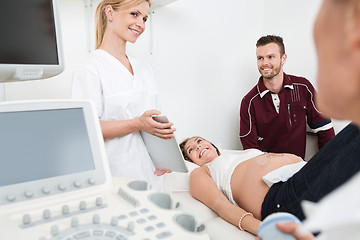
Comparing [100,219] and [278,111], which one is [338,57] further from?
[278,111]

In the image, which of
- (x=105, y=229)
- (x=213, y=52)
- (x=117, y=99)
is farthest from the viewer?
(x=213, y=52)

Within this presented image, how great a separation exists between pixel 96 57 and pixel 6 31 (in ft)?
1.63

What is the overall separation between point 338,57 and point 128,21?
954mm

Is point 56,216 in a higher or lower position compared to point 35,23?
lower

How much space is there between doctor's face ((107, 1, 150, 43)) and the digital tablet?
38cm

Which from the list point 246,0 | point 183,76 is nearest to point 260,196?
point 183,76

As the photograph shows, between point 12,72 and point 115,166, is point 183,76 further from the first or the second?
point 12,72

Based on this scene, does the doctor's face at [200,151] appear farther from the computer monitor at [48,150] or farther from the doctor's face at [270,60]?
the computer monitor at [48,150]

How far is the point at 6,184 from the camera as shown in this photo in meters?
0.53

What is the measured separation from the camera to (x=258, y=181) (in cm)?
121

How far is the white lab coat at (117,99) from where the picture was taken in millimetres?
1044

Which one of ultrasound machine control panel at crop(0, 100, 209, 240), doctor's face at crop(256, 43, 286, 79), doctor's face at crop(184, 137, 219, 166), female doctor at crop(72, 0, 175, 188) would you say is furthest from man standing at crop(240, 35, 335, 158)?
ultrasound machine control panel at crop(0, 100, 209, 240)

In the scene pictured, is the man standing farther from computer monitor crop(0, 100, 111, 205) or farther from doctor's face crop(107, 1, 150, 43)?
computer monitor crop(0, 100, 111, 205)

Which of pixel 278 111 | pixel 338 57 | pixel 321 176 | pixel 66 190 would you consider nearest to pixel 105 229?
pixel 66 190
